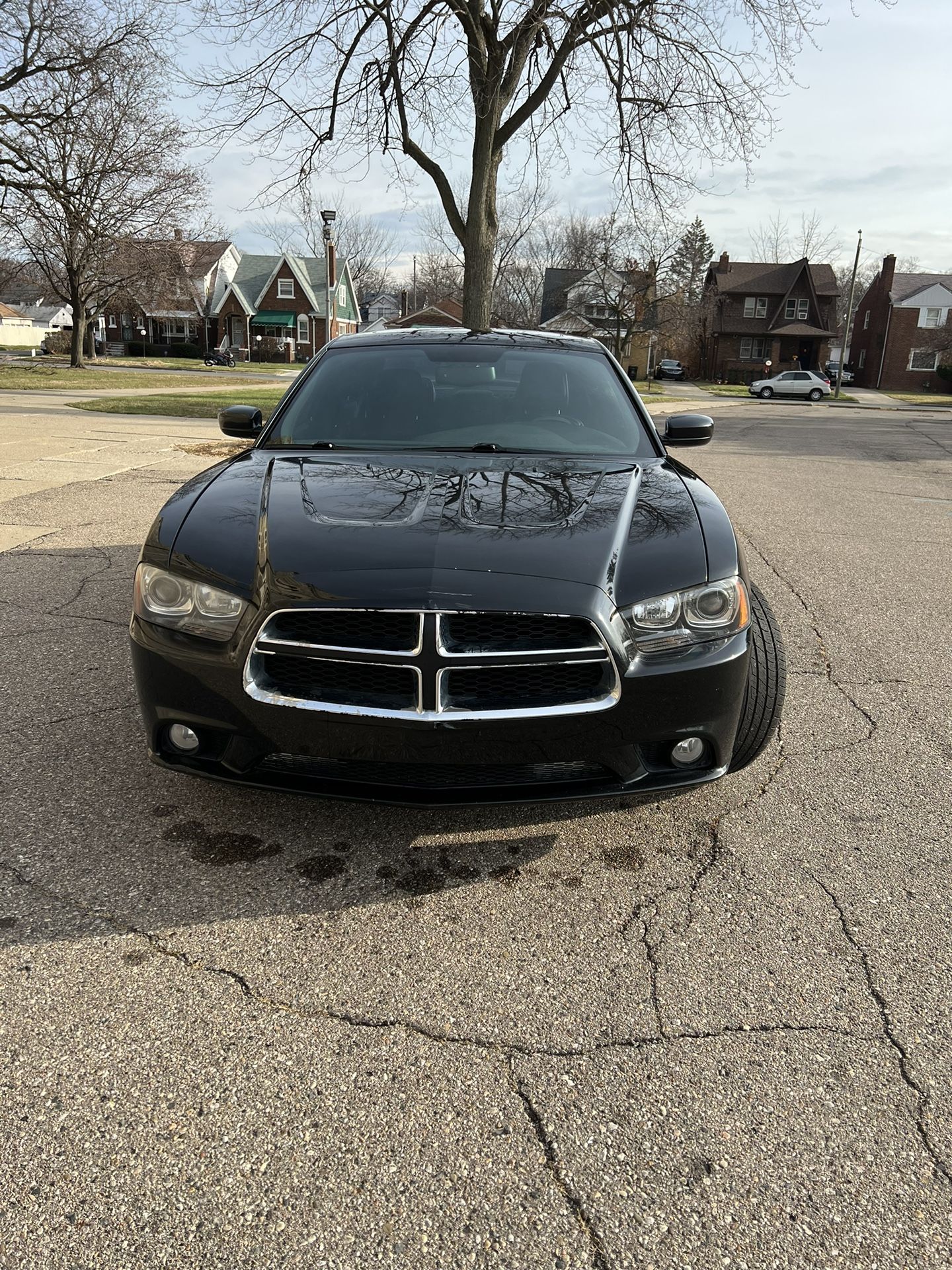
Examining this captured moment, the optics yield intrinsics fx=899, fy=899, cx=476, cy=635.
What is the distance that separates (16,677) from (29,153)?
95.3ft

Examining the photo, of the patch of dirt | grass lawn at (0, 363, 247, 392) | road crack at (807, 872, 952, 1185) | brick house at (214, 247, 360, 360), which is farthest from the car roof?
brick house at (214, 247, 360, 360)

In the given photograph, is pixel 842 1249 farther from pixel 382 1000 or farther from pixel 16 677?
pixel 16 677


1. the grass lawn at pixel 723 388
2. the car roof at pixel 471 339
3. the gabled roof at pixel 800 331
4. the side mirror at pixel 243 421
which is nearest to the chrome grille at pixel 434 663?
the side mirror at pixel 243 421

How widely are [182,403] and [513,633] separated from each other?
17972mm

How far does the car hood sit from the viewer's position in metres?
2.50

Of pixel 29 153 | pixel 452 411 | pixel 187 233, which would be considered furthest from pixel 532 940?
pixel 187 233

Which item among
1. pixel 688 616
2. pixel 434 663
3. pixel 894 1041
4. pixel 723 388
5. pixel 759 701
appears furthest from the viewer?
pixel 723 388

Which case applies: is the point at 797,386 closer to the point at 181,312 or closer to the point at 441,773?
the point at 181,312

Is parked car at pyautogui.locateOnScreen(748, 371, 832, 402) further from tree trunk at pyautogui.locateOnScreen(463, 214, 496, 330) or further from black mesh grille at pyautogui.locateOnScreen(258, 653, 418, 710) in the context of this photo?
black mesh grille at pyautogui.locateOnScreen(258, 653, 418, 710)

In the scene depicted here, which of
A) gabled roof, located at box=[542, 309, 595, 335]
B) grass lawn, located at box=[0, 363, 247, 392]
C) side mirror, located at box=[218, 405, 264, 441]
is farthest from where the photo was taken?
gabled roof, located at box=[542, 309, 595, 335]

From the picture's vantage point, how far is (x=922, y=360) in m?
64.0

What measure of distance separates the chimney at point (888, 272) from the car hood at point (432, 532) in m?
72.9

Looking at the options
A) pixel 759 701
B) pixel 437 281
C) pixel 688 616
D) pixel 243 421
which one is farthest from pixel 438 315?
pixel 688 616

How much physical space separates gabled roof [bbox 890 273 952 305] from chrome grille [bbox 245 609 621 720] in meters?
71.8
